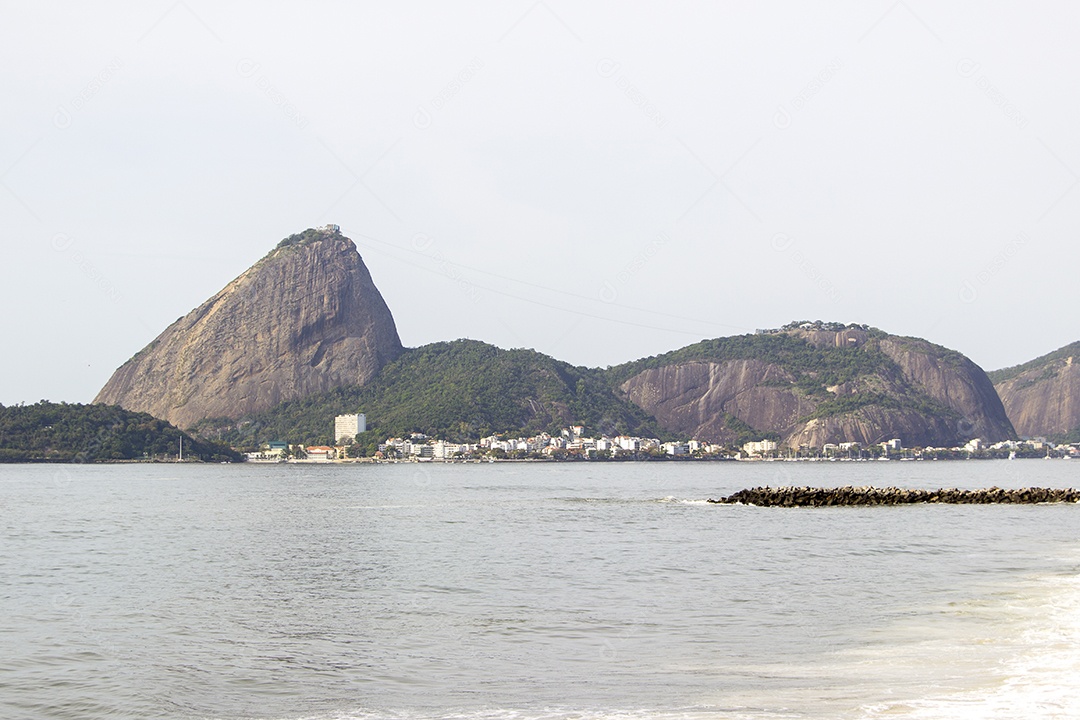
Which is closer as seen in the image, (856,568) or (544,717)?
(544,717)

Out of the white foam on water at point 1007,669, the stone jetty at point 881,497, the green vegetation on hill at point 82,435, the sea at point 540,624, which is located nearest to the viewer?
the white foam on water at point 1007,669

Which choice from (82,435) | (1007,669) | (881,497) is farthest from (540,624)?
(82,435)

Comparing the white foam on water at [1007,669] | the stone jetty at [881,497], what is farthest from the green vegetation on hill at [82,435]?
the white foam on water at [1007,669]

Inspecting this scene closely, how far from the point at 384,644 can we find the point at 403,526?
2943 cm

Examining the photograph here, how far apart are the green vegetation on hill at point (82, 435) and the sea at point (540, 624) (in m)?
137

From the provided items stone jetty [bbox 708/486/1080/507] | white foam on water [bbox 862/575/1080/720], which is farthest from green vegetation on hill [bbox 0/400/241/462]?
white foam on water [bbox 862/575/1080/720]

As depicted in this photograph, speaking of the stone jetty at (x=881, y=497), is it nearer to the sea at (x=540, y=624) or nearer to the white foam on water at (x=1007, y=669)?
the sea at (x=540, y=624)

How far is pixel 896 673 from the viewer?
14.7 meters

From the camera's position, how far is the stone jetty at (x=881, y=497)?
68062 mm

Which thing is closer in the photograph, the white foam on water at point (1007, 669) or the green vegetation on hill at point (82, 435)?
the white foam on water at point (1007, 669)

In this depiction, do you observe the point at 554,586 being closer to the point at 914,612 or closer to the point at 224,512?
the point at 914,612

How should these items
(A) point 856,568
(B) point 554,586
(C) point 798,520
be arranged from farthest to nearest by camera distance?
1. (C) point 798,520
2. (A) point 856,568
3. (B) point 554,586

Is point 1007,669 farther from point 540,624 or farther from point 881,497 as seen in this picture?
point 881,497

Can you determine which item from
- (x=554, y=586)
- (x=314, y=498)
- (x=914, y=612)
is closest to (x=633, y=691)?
(x=914, y=612)
